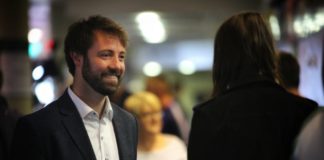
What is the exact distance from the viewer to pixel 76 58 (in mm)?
2508

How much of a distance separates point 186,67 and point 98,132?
17.9 m

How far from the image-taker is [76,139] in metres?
2.38

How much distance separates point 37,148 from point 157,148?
171cm

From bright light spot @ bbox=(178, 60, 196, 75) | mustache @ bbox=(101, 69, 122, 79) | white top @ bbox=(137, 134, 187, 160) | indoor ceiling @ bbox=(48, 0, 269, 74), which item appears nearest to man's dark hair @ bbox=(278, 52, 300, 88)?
white top @ bbox=(137, 134, 187, 160)

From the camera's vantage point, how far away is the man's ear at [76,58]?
2.49m

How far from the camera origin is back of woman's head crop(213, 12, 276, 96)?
7.88ft

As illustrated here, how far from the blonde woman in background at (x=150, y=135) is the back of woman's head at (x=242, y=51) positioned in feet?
4.92

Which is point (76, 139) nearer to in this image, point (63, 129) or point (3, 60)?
point (63, 129)

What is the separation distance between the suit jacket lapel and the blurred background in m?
1.00

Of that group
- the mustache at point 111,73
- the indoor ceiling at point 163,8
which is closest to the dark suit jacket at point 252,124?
the mustache at point 111,73

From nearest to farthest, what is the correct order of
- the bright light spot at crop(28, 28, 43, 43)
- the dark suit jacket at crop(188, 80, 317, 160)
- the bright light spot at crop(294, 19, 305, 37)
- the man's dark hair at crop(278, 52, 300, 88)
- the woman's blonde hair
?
the dark suit jacket at crop(188, 80, 317, 160) → the man's dark hair at crop(278, 52, 300, 88) → the woman's blonde hair → the bright light spot at crop(294, 19, 305, 37) → the bright light spot at crop(28, 28, 43, 43)

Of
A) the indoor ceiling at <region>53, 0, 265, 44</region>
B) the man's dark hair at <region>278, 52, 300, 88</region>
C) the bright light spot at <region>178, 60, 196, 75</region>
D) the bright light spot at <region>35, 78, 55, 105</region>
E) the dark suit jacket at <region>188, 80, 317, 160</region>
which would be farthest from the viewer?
the bright light spot at <region>178, 60, 196, 75</region>

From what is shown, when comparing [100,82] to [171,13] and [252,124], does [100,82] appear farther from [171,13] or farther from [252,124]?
[171,13]

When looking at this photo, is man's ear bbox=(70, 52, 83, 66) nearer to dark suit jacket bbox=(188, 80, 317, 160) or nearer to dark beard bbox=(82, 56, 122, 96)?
dark beard bbox=(82, 56, 122, 96)
